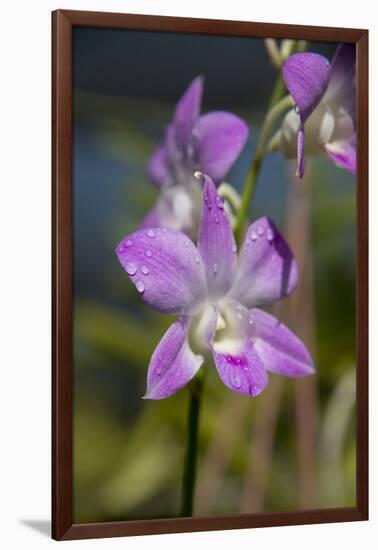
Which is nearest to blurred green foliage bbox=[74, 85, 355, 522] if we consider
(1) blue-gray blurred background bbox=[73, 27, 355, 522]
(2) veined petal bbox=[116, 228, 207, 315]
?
(1) blue-gray blurred background bbox=[73, 27, 355, 522]

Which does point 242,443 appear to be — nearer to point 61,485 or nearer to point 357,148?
point 61,485

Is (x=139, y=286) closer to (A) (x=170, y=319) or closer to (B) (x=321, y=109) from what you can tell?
(A) (x=170, y=319)

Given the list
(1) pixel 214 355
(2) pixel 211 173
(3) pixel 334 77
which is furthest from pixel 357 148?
(1) pixel 214 355

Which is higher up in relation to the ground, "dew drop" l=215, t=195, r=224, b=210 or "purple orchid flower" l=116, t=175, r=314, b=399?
"dew drop" l=215, t=195, r=224, b=210

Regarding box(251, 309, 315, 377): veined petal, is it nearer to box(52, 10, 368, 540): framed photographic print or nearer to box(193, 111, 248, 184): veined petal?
box(52, 10, 368, 540): framed photographic print

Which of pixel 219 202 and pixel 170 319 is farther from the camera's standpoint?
pixel 170 319

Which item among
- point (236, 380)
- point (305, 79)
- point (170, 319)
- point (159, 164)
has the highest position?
point (305, 79)

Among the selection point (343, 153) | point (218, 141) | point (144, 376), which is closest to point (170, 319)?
point (144, 376)

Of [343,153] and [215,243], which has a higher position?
[343,153]
